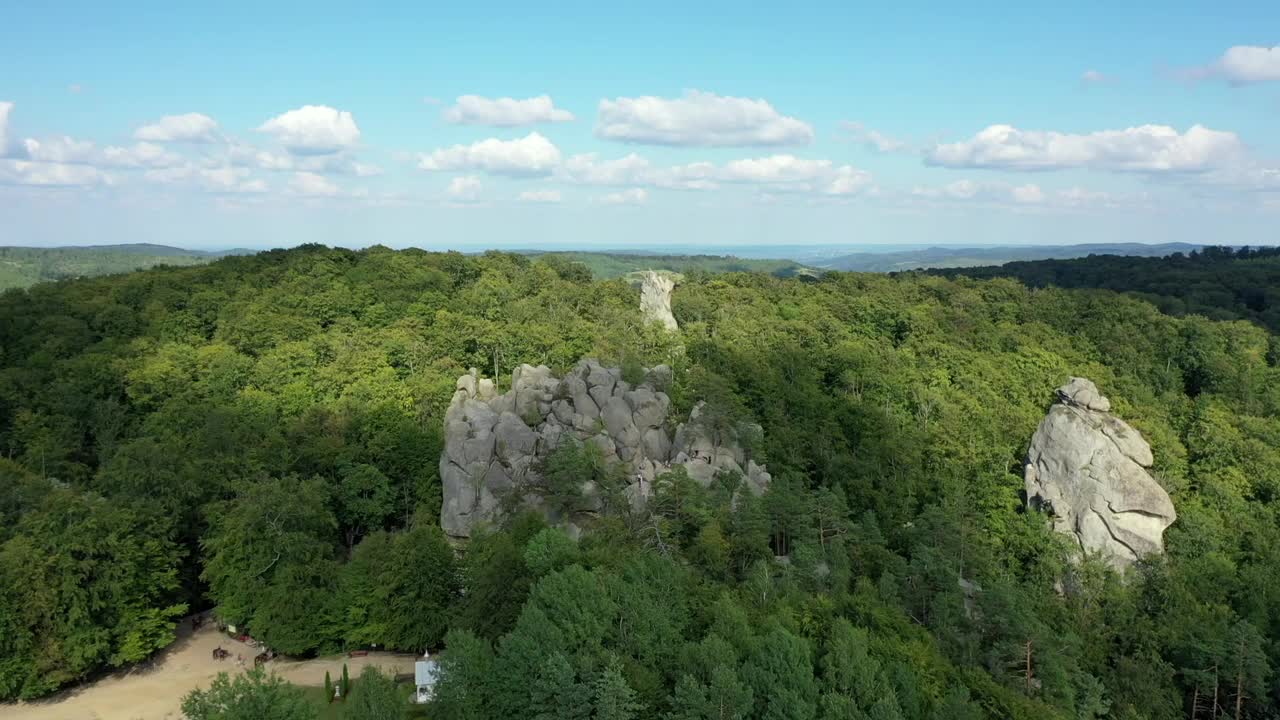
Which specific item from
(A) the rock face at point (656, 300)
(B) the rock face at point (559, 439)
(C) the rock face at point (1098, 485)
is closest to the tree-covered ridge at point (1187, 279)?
(C) the rock face at point (1098, 485)

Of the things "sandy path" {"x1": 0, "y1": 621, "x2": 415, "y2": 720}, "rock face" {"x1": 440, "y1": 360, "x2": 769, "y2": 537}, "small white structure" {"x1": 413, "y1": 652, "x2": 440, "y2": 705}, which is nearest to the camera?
"small white structure" {"x1": 413, "y1": 652, "x2": 440, "y2": 705}

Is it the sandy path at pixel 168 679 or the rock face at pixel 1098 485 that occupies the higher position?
the rock face at pixel 1098 485

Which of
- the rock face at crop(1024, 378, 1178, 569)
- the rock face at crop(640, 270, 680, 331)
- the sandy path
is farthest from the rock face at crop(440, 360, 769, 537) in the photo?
the rock face at crop(640, 270, 680, 331)

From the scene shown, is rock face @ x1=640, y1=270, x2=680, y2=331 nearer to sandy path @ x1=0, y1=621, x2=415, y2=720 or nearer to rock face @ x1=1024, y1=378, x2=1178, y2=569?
rock face @ x1=1024, y1=378, x2=1178, y2=569

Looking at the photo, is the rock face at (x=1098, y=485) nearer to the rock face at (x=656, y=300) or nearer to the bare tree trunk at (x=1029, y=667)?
the bare tree trunk at (x=1029, y=667)

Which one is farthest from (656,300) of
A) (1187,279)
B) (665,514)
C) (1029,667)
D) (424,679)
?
(1187,279)

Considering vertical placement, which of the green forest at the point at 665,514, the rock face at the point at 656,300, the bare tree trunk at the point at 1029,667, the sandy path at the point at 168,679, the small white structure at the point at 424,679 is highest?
the rock face at the point at 656,300
